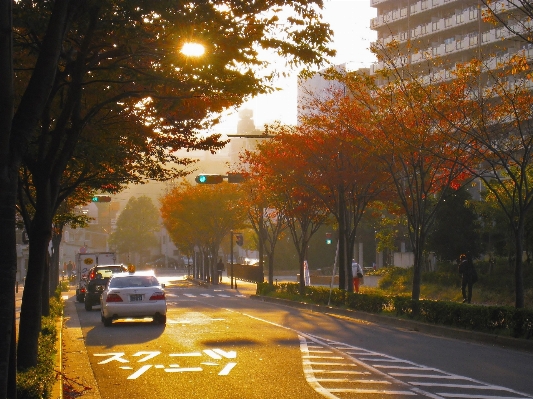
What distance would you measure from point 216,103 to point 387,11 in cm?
5590

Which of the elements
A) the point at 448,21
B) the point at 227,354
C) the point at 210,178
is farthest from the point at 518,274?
the point at 448,21

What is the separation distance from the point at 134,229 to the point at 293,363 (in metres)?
98.0

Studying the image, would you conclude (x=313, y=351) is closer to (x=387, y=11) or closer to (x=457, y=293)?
(x=457, y=293)

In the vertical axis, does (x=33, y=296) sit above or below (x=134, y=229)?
below

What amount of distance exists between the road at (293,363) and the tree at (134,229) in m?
88.1

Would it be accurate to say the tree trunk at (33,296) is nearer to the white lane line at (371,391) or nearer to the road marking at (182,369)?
the road marking at (182,369)

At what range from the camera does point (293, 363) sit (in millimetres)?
13953

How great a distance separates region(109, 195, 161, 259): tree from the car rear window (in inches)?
3356

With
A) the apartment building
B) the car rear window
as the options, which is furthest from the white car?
the apartment building

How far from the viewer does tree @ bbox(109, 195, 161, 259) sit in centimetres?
10975

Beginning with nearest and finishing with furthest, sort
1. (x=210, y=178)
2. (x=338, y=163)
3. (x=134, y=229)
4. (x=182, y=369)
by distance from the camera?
(x=182, y=369)
(x=338, y=163)
(x=210, y=178)
(x=134, y=229)

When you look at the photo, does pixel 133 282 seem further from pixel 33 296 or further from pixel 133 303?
pixel 33 296

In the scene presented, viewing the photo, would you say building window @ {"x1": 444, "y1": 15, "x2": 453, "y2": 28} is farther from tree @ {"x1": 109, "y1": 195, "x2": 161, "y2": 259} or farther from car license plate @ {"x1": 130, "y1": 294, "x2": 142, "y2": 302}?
tree @ {"x1": 109, "y1": 195, "x2": 161, "y2": 259}

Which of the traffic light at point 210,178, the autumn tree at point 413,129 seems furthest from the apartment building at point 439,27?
the autumn tree at point 413,129
